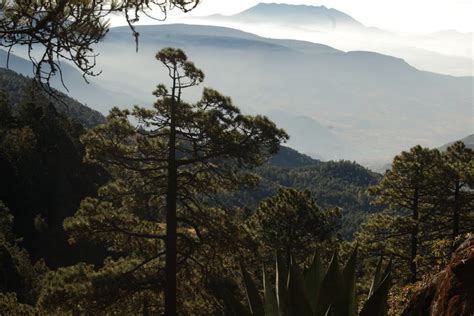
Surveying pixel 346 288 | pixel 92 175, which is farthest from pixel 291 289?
pixel 92 175

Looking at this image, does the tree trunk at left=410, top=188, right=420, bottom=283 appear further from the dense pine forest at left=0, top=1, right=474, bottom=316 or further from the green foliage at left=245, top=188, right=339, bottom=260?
the green foliage at left=245, top=188, right=339, bottom=260

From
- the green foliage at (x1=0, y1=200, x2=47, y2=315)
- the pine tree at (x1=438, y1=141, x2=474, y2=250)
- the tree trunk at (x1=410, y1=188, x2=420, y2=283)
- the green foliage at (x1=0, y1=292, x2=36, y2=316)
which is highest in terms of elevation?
the pine tree at (x1=438, y1=141, x2=474, y2=250)

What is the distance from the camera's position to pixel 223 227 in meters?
13.3

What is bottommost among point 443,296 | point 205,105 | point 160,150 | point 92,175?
point 92,175

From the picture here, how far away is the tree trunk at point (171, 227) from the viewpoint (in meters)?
12.7

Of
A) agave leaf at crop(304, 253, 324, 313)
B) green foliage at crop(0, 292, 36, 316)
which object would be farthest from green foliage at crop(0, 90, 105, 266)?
agave leaf at crop(304, 253, 324, 313)

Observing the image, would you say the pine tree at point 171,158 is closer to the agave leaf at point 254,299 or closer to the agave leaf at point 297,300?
the agave leaf at point 254,299

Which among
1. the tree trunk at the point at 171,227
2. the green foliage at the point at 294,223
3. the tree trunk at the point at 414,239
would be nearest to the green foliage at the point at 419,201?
the tree trunk at the point at 414,239

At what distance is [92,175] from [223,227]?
56.6 metres

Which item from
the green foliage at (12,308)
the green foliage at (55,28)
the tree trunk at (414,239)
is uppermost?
the green foliage at (55,28)

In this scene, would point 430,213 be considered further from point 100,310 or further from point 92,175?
point 92,175

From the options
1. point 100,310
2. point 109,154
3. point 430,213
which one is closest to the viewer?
point 100,310

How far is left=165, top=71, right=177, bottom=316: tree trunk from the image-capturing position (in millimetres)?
12703

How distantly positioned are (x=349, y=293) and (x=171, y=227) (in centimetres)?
1029
